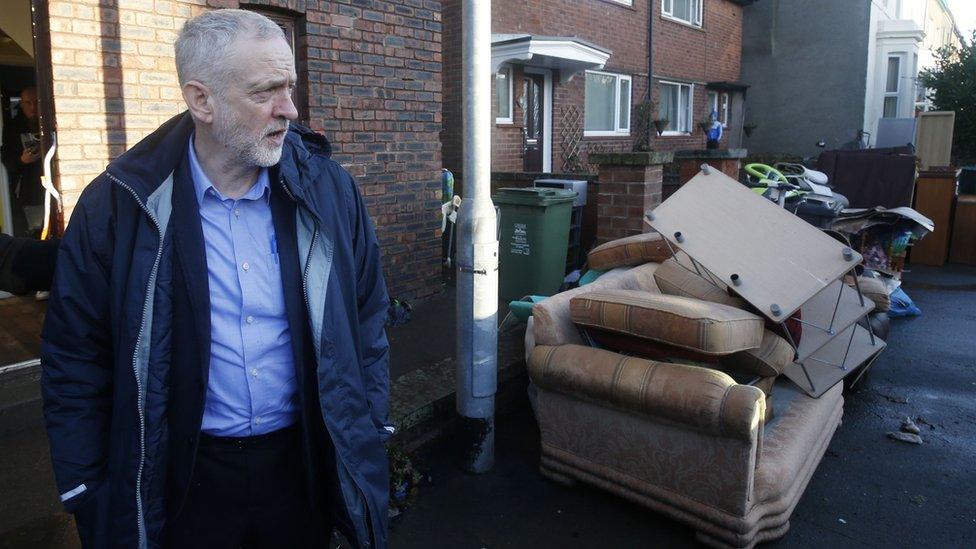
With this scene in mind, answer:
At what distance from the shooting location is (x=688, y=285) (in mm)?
3865

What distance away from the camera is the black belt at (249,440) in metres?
1.83

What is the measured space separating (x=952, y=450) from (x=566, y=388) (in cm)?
245

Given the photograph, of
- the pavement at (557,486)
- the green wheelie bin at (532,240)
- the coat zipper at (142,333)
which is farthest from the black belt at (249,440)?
the green wheelie bin at (532,240)

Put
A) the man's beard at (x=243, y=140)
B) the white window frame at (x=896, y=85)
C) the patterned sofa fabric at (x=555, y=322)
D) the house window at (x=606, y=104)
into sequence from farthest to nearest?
the white window frame at (x=896, y=85)
the house window at (x=606, y=104)
the patterned sofa fabric at (x=555, y=322)
the man's beard at (x=243, y=140)

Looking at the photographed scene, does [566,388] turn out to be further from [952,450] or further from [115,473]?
[952,450]

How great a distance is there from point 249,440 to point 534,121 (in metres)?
11.0

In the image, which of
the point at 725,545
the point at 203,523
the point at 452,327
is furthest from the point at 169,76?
the point at 725,545

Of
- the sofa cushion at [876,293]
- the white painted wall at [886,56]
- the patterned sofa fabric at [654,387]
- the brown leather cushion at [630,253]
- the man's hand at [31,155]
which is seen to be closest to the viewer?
the patterned sofa fabric at [654,387]

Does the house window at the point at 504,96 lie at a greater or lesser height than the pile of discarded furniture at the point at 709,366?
greater

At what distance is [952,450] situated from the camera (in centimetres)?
394

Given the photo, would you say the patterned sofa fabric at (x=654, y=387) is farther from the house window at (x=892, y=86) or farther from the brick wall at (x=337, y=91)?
the house window at (x=892, y=86)

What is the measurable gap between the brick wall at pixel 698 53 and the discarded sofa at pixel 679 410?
13.0m

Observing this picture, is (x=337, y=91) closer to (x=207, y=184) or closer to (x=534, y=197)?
(x=534, y=197)

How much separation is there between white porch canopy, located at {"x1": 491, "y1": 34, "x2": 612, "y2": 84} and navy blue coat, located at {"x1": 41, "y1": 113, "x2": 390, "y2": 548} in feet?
28.9
